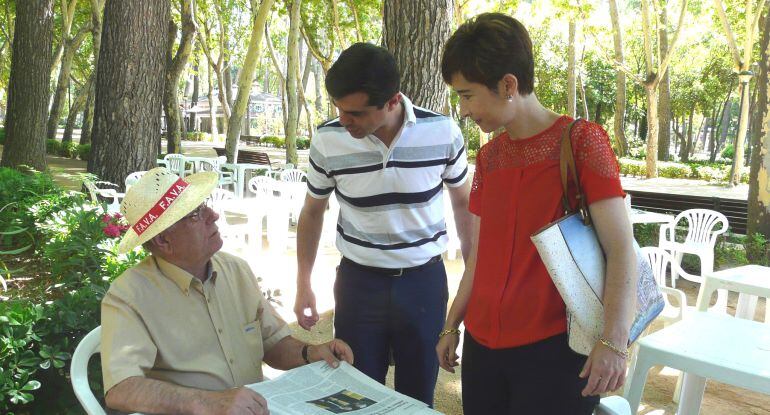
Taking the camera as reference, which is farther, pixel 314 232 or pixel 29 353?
pixel 314 232

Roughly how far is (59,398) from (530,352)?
1.75 m

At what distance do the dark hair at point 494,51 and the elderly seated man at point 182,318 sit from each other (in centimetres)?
83

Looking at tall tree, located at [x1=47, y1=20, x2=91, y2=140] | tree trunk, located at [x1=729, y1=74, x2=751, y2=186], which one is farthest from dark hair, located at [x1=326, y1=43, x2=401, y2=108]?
tall tree, located at [x1=47, y1=20, x2=91, y2=140]

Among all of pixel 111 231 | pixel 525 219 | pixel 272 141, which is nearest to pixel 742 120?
pixel 111 231

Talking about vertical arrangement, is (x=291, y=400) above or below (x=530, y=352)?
below

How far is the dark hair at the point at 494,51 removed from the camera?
163 cm

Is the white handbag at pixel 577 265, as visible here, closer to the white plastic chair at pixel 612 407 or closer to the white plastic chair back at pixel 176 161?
the white plastic chair at pixel 612 407

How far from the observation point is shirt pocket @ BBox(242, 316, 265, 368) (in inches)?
80.9

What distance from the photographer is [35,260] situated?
578 centimetres

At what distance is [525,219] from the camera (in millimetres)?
1692

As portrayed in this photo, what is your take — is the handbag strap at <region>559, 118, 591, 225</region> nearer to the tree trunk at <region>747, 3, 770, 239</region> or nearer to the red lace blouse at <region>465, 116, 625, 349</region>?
the red lace blouse at <region>465, 116, 625, 349</region>

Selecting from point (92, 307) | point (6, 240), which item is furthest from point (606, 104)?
point (92, 307)

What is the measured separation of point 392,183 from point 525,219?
0.68 m

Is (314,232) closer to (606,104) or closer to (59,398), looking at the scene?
(59,398)
